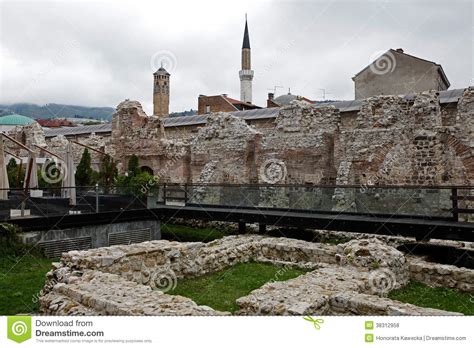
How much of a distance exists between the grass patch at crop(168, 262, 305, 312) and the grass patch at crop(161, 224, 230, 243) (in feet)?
12.3

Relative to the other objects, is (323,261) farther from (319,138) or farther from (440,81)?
(440,81)

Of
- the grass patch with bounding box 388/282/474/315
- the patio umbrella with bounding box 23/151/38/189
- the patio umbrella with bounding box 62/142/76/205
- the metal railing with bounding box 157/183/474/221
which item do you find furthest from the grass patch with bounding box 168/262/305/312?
the patio umbrella with bounding box 23/151/38/189

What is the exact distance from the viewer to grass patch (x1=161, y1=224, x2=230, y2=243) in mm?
13992

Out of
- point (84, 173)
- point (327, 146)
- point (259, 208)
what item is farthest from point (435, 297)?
point (84, 173)

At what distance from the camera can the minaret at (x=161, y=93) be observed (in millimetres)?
64438

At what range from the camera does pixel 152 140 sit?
25.0 metres

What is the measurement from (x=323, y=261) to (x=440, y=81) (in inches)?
982

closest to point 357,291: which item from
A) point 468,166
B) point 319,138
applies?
point 468,166

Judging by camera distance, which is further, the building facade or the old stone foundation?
the building facade

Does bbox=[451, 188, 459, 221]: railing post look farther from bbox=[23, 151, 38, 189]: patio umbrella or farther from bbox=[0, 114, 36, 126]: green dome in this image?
bbox=[0, 114, 36, 126]: green dome

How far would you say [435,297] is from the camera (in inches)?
318

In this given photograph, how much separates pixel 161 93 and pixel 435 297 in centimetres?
6057

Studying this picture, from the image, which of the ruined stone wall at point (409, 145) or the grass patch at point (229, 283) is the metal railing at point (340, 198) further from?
the ruined stone wall at point (409, 145)

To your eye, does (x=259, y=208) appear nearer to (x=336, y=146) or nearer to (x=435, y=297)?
(x=435, y=297)
